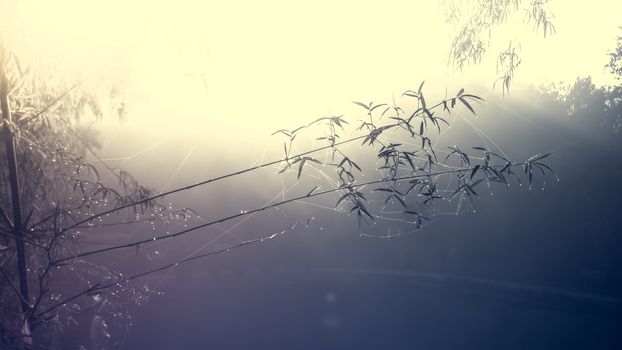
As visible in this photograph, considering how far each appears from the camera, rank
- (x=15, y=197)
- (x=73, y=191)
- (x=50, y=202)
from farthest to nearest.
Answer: (x=50, y=202), (x=73, y=191), (x=15, y=197)

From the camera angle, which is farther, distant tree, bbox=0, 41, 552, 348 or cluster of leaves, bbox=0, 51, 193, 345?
cluster of leaves, bbox=0, 51, 193, 345

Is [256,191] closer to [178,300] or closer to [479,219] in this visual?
[178,300]

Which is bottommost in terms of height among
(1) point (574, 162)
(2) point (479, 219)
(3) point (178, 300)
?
(3) point (178, 300)

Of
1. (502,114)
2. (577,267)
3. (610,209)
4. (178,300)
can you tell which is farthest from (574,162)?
(178,300)

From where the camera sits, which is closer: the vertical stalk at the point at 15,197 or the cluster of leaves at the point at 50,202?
the vertical stalk at the point at 15,197

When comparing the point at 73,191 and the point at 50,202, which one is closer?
the point at 73,191

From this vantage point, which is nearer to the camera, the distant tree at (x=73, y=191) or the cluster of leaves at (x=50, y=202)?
the distant tree at (x=73, y=191)

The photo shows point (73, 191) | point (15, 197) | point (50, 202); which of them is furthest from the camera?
point (50, 202)

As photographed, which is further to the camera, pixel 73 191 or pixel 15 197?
pixel 73 191

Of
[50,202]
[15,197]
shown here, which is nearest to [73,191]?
[50,202]

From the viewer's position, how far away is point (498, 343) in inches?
518

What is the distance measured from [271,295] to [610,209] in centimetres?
937

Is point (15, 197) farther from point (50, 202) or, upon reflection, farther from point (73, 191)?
Result: point (50, 202)

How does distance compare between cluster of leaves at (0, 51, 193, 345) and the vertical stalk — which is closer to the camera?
the vertical stalk
